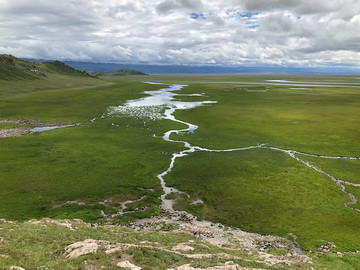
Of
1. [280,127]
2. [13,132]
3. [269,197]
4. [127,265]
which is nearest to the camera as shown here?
[127,265]

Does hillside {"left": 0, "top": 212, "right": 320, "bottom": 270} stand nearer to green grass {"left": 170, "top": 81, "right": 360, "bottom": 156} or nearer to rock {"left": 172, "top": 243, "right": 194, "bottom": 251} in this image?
rock {"left": 172, "top": 243, "right": 194, "bottom": 251}

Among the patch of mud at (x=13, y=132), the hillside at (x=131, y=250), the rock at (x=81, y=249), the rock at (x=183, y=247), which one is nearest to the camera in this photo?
the hillside at (x=131, y=250)

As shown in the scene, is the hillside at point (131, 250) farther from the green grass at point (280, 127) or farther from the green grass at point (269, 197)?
the green grass at point (280, 127)

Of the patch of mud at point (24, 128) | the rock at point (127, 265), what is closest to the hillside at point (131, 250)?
the rock at point (127, 265)

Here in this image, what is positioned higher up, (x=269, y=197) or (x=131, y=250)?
(x=131, y=250)

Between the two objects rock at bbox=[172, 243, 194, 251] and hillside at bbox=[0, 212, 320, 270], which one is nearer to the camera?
hillside at bbox=[0, 212, 320, 270]

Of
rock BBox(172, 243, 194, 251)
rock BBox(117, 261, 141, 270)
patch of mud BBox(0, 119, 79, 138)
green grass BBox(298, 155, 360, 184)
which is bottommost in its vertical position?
green grass BBox(298, 155, 360, 184)

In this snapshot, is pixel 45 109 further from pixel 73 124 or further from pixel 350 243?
pixel 350 243

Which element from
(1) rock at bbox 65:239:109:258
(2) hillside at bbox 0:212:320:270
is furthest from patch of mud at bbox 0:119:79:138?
(1) rock at bbox 65:239:109:258

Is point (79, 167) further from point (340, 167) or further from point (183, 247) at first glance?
point (340, 167)

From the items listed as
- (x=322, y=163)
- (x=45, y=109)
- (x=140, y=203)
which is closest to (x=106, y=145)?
(x=140, y=203)

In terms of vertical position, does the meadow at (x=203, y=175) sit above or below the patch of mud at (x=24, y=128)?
below

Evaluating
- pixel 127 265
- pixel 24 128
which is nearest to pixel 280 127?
pixel 127 265
